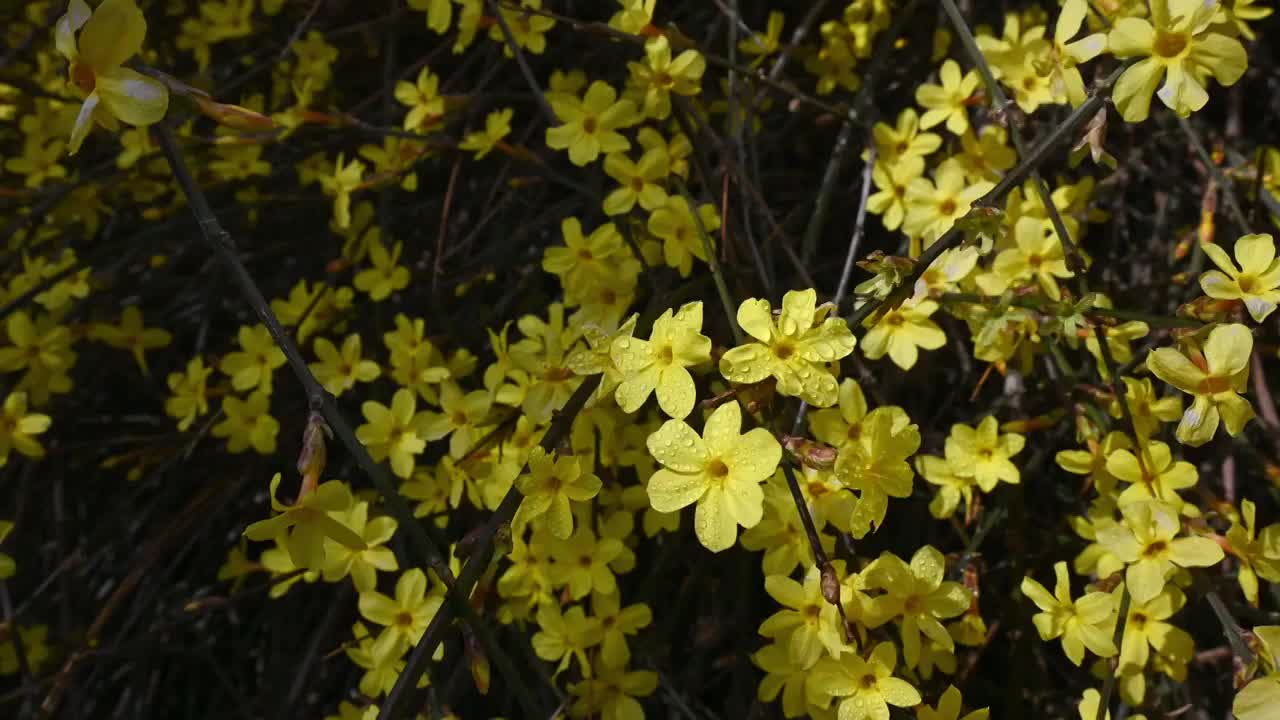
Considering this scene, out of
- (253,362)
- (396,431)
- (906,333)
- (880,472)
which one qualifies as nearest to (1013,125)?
(906,333)

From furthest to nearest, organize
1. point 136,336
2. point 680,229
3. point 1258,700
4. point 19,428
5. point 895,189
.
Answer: point 136,336, point 19,428, point 895,189, point 680,229, point 1258,700

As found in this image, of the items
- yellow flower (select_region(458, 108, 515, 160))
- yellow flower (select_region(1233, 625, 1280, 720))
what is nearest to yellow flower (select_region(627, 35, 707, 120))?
yellow flower (select_region(458, 108, 515, 160))

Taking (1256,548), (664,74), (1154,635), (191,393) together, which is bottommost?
(1154,635)

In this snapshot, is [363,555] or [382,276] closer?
[363,555]

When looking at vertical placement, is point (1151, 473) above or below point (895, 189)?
below

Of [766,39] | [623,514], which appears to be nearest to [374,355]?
[623,514]

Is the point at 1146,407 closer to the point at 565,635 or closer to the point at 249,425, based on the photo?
the point at 565,635

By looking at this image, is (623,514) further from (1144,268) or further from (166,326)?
(166,326)
